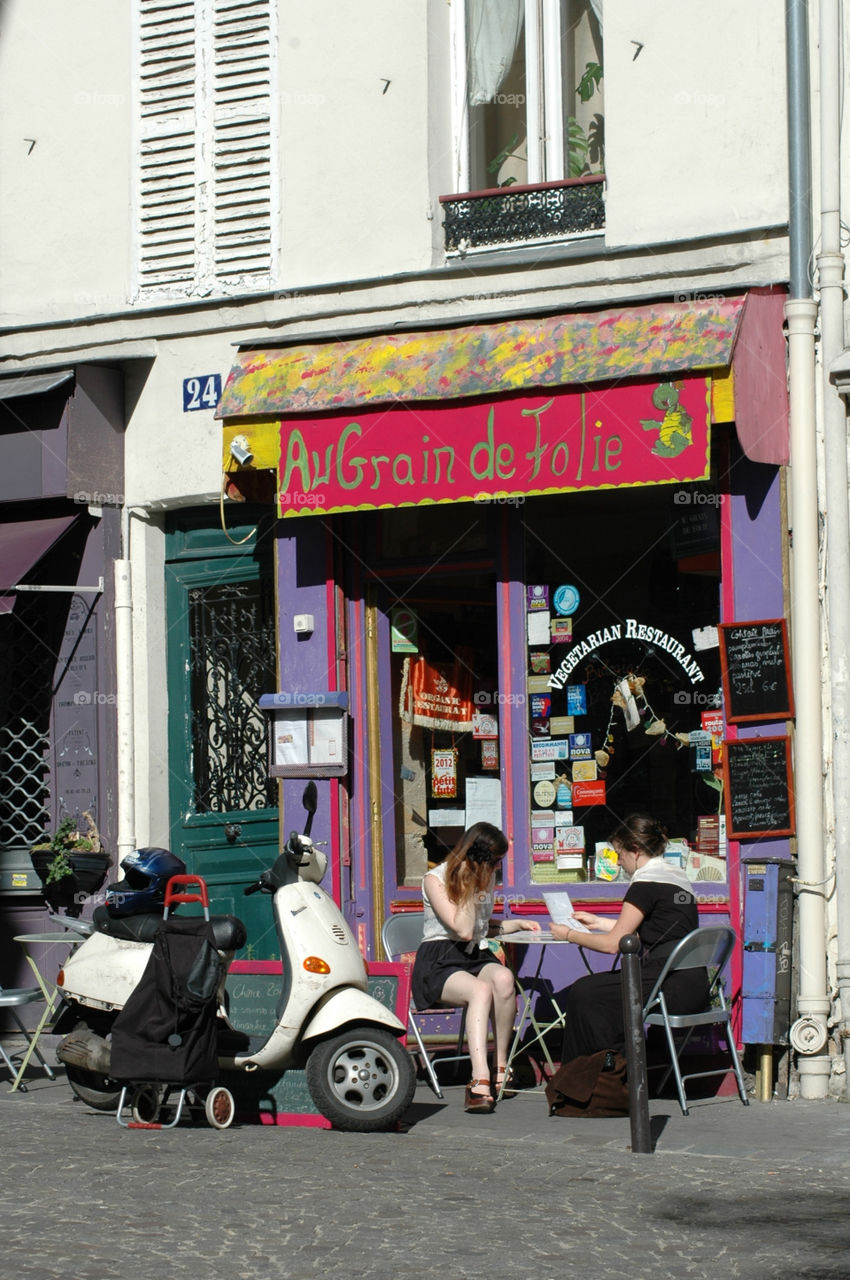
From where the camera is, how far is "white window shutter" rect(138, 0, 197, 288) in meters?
11.5

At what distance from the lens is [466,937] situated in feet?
29.7

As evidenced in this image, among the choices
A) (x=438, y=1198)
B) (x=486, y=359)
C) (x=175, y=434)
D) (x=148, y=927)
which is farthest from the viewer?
(x=175, y=434)

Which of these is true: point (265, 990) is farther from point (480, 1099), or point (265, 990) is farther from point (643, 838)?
point (643, 838)

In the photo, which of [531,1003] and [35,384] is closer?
[531,1003]

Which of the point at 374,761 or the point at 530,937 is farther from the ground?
the point at 374,761

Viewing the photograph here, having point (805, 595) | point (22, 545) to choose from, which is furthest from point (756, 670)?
point (22, 545)

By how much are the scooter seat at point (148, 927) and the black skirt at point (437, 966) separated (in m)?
1.00

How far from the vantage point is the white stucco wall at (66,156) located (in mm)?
11664

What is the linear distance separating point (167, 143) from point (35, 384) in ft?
5.61

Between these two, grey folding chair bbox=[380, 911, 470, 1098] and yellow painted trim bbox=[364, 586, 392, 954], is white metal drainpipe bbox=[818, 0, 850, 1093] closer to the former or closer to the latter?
grey folding chair bbox=[380, 911, 470, 1098]

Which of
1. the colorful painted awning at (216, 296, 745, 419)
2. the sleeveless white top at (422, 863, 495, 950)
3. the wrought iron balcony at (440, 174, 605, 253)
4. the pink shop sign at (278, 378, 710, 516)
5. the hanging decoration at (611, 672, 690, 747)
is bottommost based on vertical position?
the sleeveless white top at (422, 863, 495, 950)

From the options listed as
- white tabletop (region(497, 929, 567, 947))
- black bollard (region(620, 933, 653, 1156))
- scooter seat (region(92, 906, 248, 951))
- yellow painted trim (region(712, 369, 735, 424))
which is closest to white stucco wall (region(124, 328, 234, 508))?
yellow painted trim (region(712, 369, 735, 424))

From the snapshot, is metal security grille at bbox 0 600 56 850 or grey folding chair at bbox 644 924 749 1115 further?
metal security grille at bbox 0 600 56 850

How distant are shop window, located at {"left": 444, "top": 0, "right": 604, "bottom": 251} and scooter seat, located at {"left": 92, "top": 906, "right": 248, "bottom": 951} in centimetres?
432
